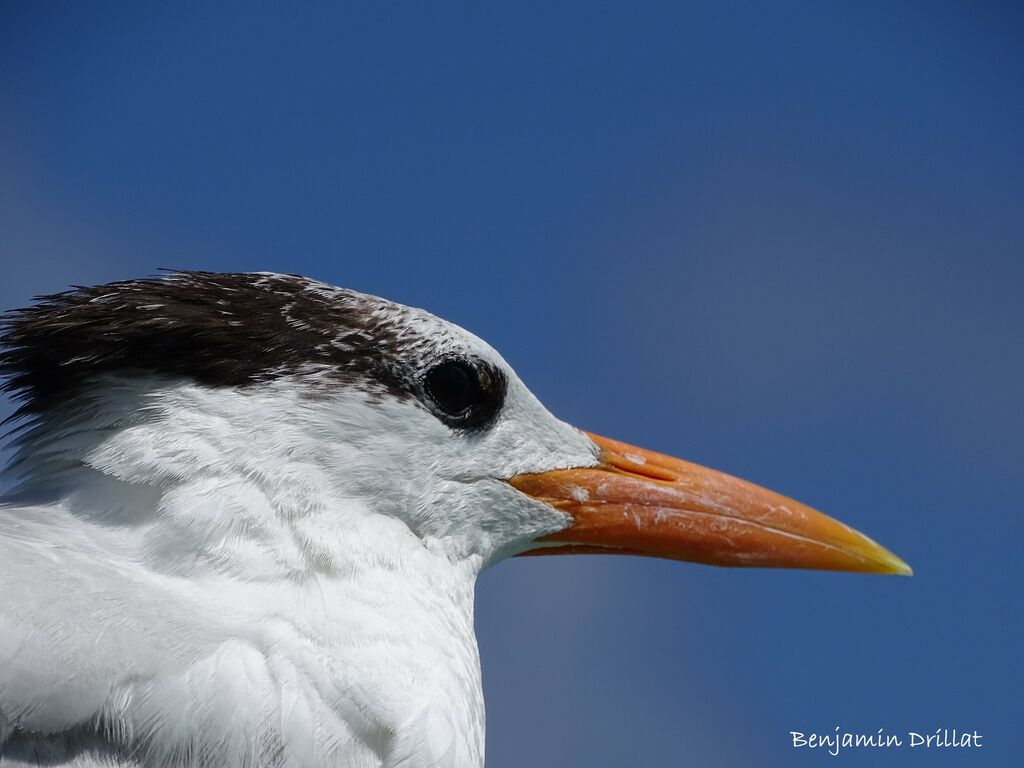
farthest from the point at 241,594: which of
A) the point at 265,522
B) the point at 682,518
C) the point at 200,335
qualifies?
the point at 682,518

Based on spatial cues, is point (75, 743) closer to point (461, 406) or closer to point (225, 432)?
point (225, 432)

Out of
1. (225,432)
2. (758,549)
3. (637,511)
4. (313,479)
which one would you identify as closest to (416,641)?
(313,479)

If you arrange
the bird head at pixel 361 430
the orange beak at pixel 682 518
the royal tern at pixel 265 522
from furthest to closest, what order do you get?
the orange beak at pixel 682 518 → the bird head at pixel 361 430 → the royal tern at pixel 265 522

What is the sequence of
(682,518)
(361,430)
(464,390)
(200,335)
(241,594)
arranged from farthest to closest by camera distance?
(682,518), (464,390), (361,430), (200,335), (241,594)

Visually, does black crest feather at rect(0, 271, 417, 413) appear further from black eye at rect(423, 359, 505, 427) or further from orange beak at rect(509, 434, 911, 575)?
orange beak at rect(509, 434, 911, 575)

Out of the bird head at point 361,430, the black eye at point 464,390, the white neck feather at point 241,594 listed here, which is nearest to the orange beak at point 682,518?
the bird head at point 361,430

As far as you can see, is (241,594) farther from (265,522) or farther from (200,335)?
(200,335)

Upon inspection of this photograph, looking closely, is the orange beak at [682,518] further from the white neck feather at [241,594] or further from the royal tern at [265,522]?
the white neck feather at [241,594]
